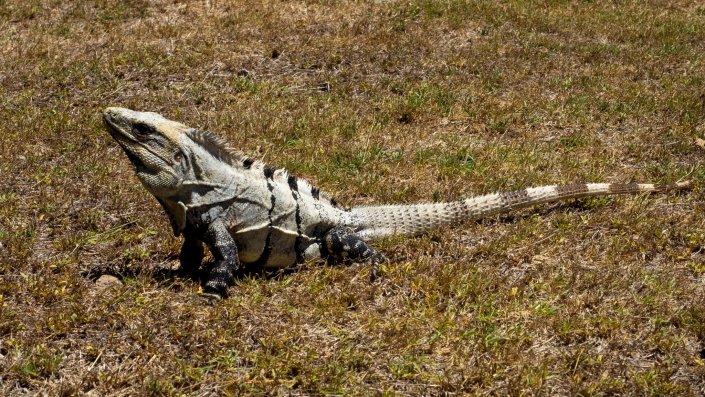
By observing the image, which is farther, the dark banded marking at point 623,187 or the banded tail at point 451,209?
the dark banded marking at point 623,187

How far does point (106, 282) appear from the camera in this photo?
19.0ft

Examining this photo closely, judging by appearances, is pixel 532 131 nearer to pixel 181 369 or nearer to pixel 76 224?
pixel 76 224

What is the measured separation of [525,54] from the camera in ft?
39.1

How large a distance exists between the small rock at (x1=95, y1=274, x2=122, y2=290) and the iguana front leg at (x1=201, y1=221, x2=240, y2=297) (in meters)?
0.73

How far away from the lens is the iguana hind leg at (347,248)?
6.09 meters

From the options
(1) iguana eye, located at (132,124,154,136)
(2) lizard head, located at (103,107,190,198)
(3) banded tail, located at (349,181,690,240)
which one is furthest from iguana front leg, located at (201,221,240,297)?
(3) banded tail, located at (349,181,690,240)

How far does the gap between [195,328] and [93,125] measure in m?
4.80

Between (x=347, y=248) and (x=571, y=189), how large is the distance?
233cm

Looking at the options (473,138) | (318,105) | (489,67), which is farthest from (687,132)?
(318,105)

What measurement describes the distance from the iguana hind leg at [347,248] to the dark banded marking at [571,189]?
6.49ft

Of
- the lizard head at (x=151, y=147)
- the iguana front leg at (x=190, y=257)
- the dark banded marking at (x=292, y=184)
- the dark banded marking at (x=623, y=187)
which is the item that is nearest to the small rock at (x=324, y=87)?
the dark banded marking at (x=623, y=187)

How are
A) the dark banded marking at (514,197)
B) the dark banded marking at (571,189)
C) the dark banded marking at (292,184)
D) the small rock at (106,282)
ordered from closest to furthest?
the small rock at (106,282) < the dark banded marking at (292,184) < the dark banded marking at (514,197) < the dark banded marking at (571,189)

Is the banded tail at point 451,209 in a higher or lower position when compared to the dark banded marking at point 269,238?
Answer: lower

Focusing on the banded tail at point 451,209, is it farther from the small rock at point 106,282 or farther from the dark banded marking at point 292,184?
the small rock at point 106,282
